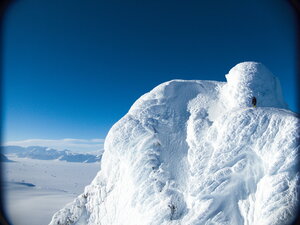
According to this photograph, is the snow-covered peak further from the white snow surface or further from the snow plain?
the snow plain

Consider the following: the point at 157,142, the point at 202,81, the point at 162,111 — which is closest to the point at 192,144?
the point at 157,142

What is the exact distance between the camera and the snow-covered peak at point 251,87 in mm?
7621

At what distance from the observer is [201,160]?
21.1 ft

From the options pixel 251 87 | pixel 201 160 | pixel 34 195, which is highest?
pixel 251 87

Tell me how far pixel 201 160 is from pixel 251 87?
3.22 m

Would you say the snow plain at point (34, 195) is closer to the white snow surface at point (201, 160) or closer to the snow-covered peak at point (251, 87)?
the white snow surface at point (201, 160)

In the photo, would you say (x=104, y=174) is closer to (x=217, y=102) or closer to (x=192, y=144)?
(x=192, y=144)

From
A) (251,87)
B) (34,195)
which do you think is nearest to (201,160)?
(251,87)

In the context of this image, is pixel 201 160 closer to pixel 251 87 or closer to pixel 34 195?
pixel 251 87

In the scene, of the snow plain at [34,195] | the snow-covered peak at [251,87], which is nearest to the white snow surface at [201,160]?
the snow-covered peak at [251,87]

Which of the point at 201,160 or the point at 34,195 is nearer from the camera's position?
the point at 201,160

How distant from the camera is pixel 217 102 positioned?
8.66 metres

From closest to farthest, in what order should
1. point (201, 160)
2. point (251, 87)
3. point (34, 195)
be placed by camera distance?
point (201, 160) → point (251, 87) → point (34, 195)

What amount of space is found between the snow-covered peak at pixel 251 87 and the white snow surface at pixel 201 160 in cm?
4
